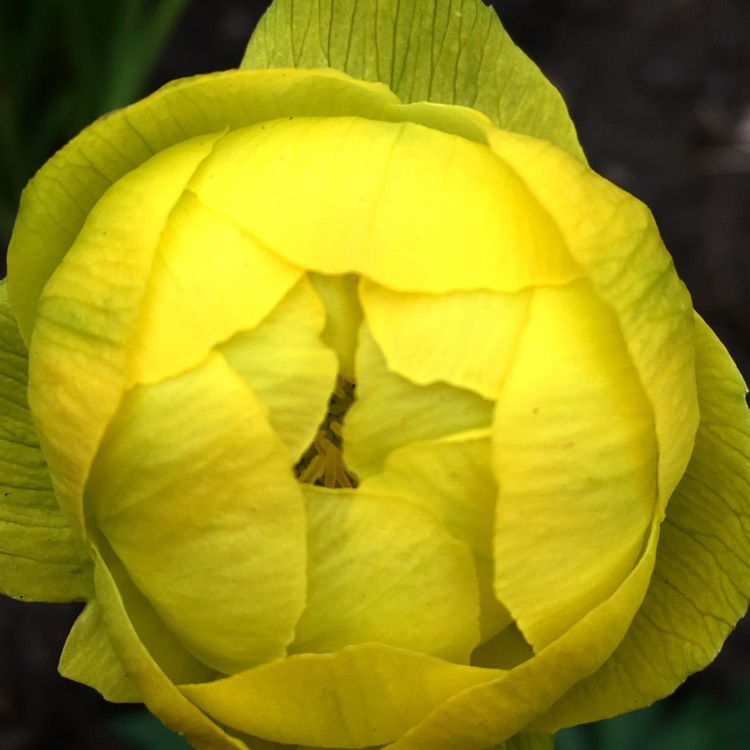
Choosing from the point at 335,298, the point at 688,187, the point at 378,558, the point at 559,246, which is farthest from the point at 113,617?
the point at 688,187

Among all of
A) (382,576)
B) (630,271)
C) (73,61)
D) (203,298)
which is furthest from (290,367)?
(73,61)

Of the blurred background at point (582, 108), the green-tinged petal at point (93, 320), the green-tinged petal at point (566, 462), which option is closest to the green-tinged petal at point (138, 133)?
the green-tinged petal at point (93, 320)

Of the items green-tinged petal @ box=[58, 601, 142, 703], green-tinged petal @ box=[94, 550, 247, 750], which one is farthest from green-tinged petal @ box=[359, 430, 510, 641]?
green-tinged petal @ box=[58, 601, 142, 703]

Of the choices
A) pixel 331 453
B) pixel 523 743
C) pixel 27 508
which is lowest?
pixel 523 743

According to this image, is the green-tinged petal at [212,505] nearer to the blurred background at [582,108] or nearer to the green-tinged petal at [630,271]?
the green-tinged petal at [630,271]

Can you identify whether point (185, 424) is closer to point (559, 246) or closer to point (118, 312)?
point (118, 312)

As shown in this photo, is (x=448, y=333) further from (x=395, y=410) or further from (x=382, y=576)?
(x=382, y=576)

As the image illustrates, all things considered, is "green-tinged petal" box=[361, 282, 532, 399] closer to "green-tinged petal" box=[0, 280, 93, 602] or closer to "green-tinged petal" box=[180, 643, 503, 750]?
"green-tinged petal" box=[180, 643, 503, 750]
